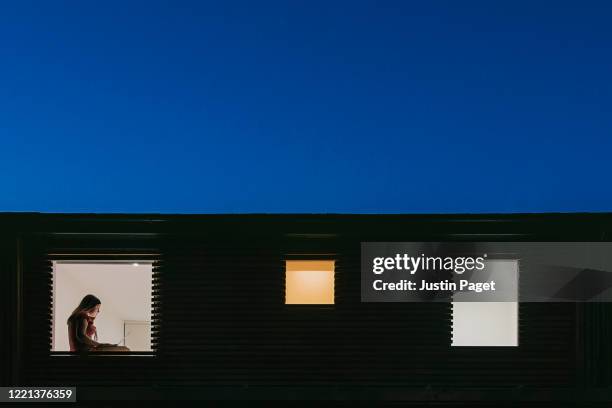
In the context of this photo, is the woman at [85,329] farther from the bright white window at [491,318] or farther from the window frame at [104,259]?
the bright white window at [491,318]

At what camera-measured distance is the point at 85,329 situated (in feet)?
26.8

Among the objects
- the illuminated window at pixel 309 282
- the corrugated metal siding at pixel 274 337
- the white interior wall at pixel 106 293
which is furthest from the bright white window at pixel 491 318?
the white interior wall at pixel 106 293

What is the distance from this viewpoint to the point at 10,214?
777 centimetres

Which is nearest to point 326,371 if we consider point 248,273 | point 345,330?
point 345,330

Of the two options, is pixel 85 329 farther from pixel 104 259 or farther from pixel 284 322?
pixel 284 322

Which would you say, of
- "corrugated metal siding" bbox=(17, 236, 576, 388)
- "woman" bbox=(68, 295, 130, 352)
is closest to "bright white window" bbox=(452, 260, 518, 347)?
"corrugated metal siding" bbox=(17, 236, 576, 388)

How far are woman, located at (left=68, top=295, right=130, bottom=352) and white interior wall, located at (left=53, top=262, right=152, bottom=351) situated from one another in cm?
8

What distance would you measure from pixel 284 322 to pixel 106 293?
2740 millimetres

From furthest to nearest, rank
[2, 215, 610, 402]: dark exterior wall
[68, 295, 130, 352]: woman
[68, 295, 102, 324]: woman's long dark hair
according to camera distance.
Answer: [68, 295, 102, 324]: woman's long dark hair, [68, 295, 130, 352]: woman, [2, 215, 610, 402]: dark exterior wall

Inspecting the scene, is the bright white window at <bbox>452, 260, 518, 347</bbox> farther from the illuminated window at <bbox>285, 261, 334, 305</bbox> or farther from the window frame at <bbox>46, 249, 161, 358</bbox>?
the window frame at <bbox>46, 249, 161, 358</bbox>

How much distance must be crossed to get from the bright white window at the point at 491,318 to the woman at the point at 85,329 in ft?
14.3

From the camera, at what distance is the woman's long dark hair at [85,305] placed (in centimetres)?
815

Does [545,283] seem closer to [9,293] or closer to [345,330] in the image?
[345,330]

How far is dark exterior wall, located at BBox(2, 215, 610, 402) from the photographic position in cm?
792
